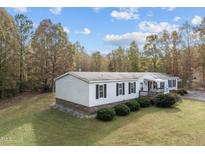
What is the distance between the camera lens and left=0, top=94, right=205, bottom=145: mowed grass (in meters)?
11.8

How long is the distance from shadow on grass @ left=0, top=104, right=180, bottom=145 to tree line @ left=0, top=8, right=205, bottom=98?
36.0 ft

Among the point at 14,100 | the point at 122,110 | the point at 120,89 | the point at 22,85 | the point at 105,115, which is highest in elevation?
the point at 120,89

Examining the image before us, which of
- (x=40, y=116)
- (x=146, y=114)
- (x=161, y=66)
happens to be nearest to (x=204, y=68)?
(x=161, y=66)

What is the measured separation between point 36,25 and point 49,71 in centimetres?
640

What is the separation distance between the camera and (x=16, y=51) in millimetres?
26984

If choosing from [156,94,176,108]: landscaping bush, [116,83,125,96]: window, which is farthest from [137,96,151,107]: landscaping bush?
[116,83,125,96]: window

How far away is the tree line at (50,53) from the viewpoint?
2575 centimetres

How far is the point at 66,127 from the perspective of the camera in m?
14.5

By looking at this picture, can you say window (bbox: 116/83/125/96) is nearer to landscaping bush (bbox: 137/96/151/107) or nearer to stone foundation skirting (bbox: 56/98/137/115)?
stone foundation skirting (bbox: 56/98/137/115)

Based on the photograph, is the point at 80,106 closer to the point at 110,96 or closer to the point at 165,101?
the point at 110,96

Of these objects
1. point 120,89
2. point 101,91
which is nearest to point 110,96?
point 101,91

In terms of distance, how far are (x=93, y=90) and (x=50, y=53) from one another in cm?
1372

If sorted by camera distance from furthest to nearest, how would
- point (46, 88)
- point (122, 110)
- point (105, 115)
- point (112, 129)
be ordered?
point (46, 88)
point (122, 110)
point (105, 115)
point (112, 129)

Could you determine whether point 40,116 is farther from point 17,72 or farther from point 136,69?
point 136,69
